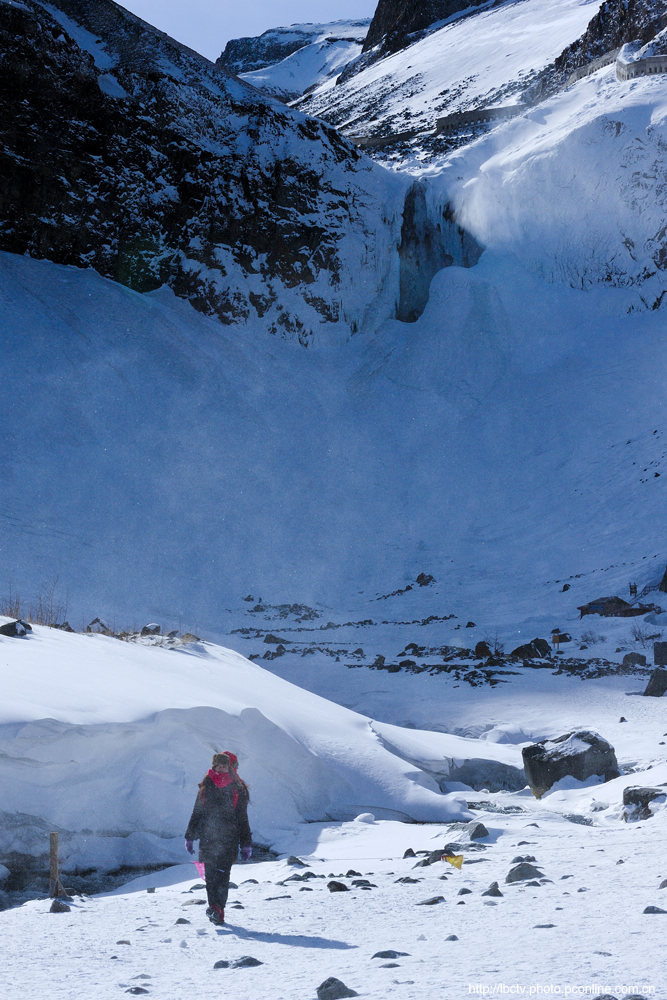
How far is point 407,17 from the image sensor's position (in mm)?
81500

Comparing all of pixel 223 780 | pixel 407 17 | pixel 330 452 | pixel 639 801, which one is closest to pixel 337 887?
pixel 223 780

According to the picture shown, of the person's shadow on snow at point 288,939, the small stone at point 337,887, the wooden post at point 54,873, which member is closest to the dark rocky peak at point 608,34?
the small stone at point 337,887

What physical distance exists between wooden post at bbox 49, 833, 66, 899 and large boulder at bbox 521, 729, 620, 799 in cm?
542

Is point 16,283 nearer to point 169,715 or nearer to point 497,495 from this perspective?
point 497,495

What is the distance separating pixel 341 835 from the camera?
25.5ft

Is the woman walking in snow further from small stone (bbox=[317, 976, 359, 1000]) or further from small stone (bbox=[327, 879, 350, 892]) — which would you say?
small stone (bbox=[317, 976, 359, 1000])

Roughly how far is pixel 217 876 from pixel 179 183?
34715mm

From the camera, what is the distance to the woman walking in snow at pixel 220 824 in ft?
17.1

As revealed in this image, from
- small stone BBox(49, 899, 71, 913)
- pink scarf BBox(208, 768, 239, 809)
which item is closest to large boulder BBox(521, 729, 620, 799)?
pink scarf BBox(208, 768, 239, 809)

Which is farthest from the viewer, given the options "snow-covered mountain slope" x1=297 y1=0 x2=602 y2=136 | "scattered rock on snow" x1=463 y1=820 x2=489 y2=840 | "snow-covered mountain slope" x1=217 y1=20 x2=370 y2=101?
"snow-covered mountain slope" x1=217 y1=20 x2=370 y2=101

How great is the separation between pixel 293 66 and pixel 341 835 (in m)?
105

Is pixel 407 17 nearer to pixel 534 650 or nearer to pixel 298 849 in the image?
pixel 534 650

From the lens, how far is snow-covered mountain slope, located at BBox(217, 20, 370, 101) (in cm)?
9700

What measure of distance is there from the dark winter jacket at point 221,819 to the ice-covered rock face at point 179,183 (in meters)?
30.8
